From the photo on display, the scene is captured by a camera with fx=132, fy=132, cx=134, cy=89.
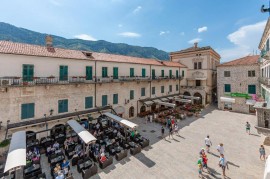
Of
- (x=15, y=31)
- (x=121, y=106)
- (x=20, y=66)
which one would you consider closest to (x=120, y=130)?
(x=121, y=106)

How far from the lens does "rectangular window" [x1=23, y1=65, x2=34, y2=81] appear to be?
516 inches

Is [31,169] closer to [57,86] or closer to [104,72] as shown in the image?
[57,86]

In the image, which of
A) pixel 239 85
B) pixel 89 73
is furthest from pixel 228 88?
pixel 89 73

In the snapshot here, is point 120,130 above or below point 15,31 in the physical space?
below

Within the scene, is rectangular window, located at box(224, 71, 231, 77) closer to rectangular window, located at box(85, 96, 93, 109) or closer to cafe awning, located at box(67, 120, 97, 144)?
rectangular window, located at box(85, 96, 93, 109)

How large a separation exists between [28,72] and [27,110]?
3.81 metres

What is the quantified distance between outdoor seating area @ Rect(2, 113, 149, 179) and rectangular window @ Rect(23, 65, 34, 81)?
17.7 ft

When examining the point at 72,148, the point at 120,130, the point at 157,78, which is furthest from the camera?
the point at 157,78

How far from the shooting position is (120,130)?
17.0 metres

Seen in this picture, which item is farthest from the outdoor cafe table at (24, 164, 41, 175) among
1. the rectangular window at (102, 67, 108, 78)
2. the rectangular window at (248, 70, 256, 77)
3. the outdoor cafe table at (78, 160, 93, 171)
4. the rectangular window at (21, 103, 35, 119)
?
the rectangular window at (248, 70, 256, 77)

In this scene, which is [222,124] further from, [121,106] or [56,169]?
[56,169]

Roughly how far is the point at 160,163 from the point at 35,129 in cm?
1274

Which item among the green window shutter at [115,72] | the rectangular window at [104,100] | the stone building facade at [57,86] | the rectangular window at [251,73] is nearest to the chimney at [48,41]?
the stone building facade at [57,86]

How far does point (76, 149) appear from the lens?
40.4 ft
